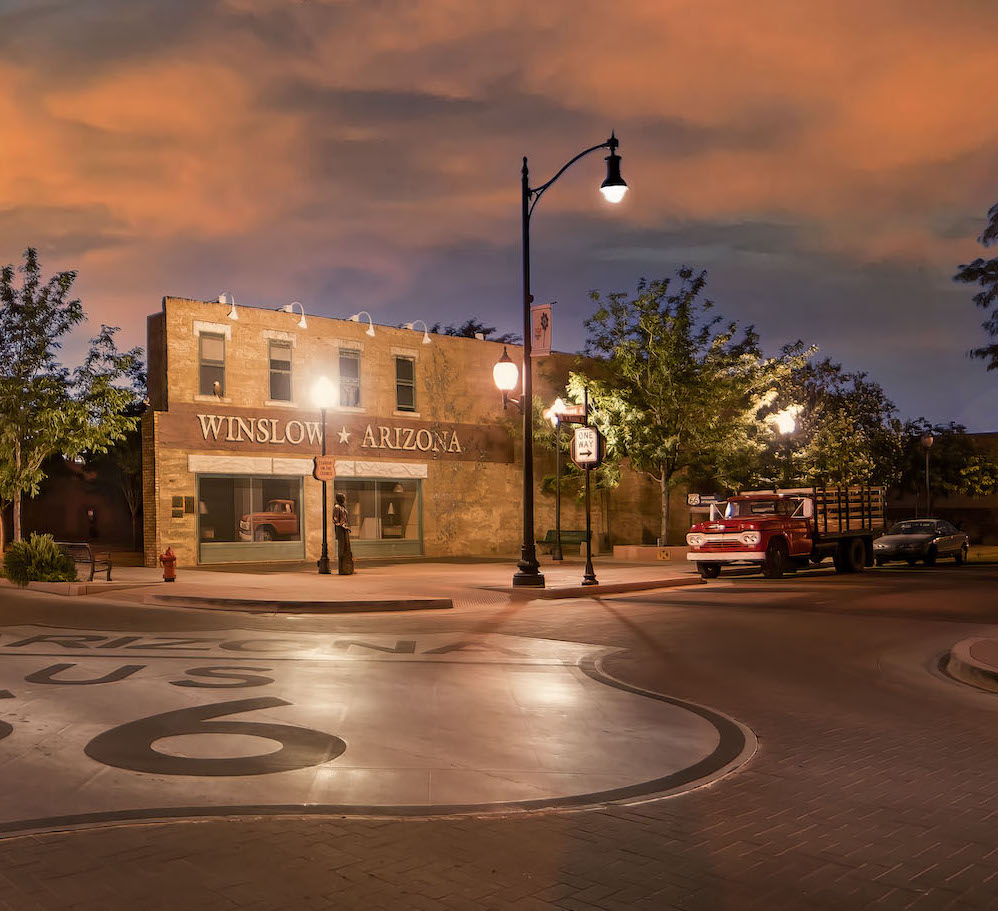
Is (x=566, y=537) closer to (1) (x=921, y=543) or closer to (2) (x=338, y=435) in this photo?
(2) (x=338, y=435)

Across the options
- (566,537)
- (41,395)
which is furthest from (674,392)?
(41,395)

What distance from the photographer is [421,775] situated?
265 inches

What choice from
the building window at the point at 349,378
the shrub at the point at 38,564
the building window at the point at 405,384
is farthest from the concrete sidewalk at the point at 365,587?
the building window at the point at 405,384

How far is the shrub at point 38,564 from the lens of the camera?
74.2 feet

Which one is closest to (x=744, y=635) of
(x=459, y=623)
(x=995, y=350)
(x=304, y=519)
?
(x=459, y=623)

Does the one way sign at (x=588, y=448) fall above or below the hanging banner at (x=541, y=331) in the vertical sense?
below

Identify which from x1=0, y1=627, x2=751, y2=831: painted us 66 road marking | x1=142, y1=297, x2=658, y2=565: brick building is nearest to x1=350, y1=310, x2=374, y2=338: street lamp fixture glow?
x1=142, y1=297, x2=658, y2=565: brick building

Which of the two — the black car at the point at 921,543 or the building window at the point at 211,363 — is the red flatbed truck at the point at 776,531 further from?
the building window at the point at 211,363

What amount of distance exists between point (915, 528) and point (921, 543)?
1.44 meters

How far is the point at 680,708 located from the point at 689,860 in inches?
167

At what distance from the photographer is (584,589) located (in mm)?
21797

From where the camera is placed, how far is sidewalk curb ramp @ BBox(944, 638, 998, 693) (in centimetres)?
1060

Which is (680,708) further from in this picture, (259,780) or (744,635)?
(744,635)

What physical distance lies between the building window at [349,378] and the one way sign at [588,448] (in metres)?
12.3
